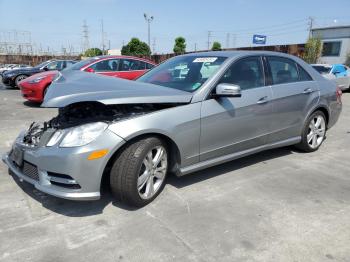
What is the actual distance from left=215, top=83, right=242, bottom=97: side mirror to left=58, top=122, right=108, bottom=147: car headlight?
1.29 m

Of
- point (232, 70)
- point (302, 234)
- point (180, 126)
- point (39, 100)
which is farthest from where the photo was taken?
point (39, 100)

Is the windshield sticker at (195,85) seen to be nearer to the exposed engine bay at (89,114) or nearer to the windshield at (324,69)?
the exposed engine bay at (89,114)

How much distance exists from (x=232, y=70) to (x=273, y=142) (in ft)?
4.09

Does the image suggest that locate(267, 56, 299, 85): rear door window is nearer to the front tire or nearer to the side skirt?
the side skirt

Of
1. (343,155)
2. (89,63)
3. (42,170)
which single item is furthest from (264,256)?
(89,63)

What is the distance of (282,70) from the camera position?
452 cm

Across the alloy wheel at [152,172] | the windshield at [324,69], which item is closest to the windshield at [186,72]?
the alloy wheel at [152,172]

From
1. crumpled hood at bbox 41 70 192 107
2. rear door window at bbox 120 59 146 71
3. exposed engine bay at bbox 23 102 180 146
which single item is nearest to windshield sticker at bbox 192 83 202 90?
crumpled hood at bbox 41 70 192 107

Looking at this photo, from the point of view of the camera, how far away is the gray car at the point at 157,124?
2873mm

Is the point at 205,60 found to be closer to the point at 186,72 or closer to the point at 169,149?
the point at 186,72

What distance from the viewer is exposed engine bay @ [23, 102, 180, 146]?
3.06 meters

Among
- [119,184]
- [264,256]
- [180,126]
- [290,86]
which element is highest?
[290,86]

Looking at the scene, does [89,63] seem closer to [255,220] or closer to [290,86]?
[290,86]

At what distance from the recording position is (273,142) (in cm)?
441
